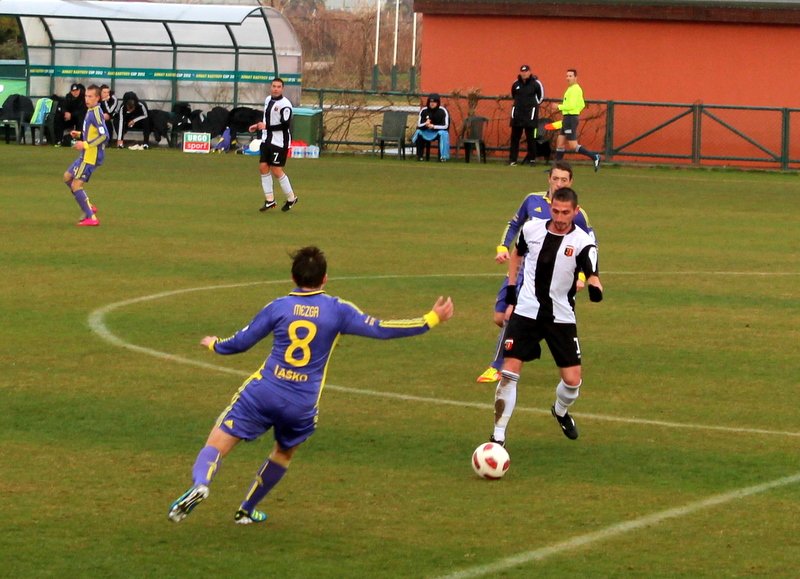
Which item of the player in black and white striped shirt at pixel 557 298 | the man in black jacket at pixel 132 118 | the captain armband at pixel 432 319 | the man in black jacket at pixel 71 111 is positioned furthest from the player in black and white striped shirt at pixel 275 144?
the captain armband at pixel 432 319

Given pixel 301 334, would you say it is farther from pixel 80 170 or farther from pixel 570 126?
pixel 570 126

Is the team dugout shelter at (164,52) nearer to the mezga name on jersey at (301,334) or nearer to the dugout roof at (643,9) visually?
the dugout roof at (643,9)

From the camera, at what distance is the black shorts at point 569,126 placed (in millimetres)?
36281

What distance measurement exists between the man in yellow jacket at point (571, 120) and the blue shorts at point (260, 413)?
28.1 metres

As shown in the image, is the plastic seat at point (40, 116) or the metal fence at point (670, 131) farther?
the plastic seat at point (40, 116)

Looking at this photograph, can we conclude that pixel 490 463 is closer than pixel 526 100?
Yes

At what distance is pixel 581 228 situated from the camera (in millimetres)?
10727

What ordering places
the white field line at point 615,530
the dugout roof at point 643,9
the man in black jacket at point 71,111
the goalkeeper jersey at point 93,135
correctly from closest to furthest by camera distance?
the white field line at point 615,530, the goalkeeper jersey at point 93,135, the dugout roof at point 643,9, the man in black jacket at point 71,111

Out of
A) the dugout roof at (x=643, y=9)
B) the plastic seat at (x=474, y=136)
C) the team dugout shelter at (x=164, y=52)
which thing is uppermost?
the dugout roof at (x=643, y=9)

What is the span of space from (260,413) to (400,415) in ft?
10.6

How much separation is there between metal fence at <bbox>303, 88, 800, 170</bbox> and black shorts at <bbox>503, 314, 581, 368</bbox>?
94.6 ft

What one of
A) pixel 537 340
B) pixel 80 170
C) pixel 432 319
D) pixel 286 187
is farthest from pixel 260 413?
pixel 286 187

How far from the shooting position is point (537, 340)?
10047 mm

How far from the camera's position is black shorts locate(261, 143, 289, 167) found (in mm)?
25625
